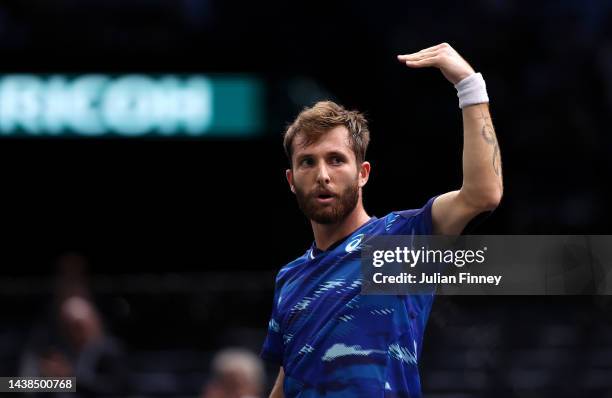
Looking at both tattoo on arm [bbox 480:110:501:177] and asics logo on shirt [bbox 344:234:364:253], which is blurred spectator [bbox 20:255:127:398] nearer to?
asics logo on shirt [bbox 344:234:364:253]

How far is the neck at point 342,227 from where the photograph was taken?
4.51 metres

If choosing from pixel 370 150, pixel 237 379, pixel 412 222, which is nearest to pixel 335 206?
pixel 412 222

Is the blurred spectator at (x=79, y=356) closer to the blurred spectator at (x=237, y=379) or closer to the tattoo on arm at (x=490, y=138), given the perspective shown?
the blurred spectator at (x=237, y=379)

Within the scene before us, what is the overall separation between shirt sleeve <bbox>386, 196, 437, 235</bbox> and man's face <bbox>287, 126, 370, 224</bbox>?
18 cm

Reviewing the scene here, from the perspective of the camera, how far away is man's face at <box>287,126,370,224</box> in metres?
4.44

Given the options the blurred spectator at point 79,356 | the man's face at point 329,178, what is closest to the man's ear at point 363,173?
the man's face at point 329,178

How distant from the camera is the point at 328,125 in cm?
456

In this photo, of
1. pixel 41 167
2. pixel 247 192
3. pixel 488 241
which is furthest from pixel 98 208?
pixel 488 241

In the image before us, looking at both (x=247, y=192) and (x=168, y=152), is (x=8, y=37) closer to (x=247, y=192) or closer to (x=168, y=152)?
(x=168, y=152)

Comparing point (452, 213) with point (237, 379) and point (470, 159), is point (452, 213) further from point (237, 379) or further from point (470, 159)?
point (237, 379)

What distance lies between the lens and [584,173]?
38.4 feet

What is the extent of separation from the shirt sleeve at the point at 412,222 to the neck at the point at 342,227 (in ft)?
0.46

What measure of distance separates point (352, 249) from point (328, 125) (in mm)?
476

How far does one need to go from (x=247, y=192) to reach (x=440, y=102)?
7.20ft
